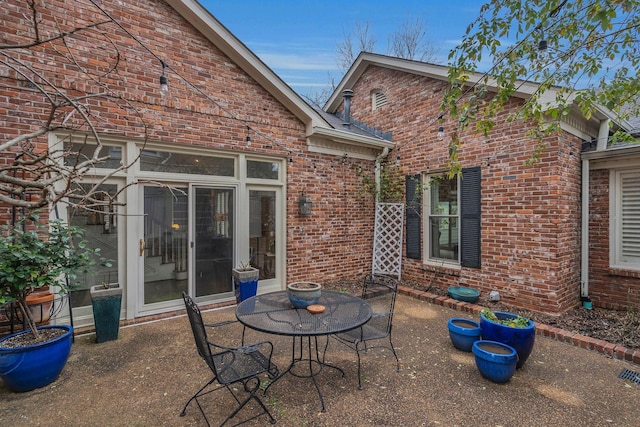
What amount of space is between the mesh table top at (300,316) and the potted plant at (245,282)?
152 cm

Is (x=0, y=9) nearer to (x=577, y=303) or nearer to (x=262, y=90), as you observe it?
(x=262, y=90)

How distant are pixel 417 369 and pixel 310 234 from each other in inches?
130

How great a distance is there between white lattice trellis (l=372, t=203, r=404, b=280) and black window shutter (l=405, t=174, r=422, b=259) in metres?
0.17

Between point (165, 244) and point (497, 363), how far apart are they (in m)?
4.48

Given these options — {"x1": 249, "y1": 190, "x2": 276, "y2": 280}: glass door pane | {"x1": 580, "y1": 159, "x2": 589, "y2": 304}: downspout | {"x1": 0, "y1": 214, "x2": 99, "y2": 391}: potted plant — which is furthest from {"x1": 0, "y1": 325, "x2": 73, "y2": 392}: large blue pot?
{"x1": 580, "y1": 159, "x2": 589, "y2": 304}: downspout

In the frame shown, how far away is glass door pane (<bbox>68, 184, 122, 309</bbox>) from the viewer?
4191 millimetres

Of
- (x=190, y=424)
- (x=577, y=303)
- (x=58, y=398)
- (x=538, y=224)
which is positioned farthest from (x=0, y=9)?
(x=577, y=303)

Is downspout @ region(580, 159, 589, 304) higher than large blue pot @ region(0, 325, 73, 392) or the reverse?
higher

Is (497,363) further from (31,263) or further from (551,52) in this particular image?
(31,263)

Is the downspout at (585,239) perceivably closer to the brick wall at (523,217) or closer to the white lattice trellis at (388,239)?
the brick wall at (523,217)

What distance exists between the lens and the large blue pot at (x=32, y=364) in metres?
2.74

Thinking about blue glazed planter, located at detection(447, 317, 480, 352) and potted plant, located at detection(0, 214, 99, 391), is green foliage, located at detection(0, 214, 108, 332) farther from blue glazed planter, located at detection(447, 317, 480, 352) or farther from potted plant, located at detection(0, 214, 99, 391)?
blue glazed planter, located at detection(447, 317, 480, 352)

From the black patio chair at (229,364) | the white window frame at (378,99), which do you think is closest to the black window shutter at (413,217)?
the white window frame at (378,99)

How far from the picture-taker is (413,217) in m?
6.51
